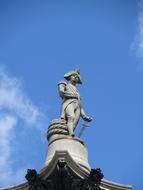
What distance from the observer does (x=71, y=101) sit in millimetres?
16094

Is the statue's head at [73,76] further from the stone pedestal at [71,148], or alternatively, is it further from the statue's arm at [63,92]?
the stone pedestal at [71,148]

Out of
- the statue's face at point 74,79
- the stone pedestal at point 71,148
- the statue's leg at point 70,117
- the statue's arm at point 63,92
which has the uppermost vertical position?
the statue's face at point 74,79

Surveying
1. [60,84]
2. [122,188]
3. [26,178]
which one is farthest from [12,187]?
[60,84]

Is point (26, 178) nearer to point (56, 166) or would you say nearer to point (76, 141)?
point (56, 166)

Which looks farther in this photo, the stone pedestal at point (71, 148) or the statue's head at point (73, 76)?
the statue's head at point (73, 76)

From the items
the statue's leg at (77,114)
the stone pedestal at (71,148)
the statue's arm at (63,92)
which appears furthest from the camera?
the statue's arm at (63,92)

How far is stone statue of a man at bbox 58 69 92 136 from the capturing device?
50.4 feet

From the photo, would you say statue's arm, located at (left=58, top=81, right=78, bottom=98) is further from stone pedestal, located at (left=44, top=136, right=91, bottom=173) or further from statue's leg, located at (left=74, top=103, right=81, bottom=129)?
stone pedestal, located at (left=44, top=136, right=91, bottom=173)

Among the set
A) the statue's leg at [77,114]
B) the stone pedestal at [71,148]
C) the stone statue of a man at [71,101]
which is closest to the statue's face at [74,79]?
the stone statue of a man at [71,101]

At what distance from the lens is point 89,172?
12.2 metres

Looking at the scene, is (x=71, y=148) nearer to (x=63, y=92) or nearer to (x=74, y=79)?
(x=63, y=92)

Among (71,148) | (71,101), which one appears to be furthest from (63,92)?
(71,148)

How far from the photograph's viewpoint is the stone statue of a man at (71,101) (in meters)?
15.4

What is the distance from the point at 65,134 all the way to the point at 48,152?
0.78 meters
